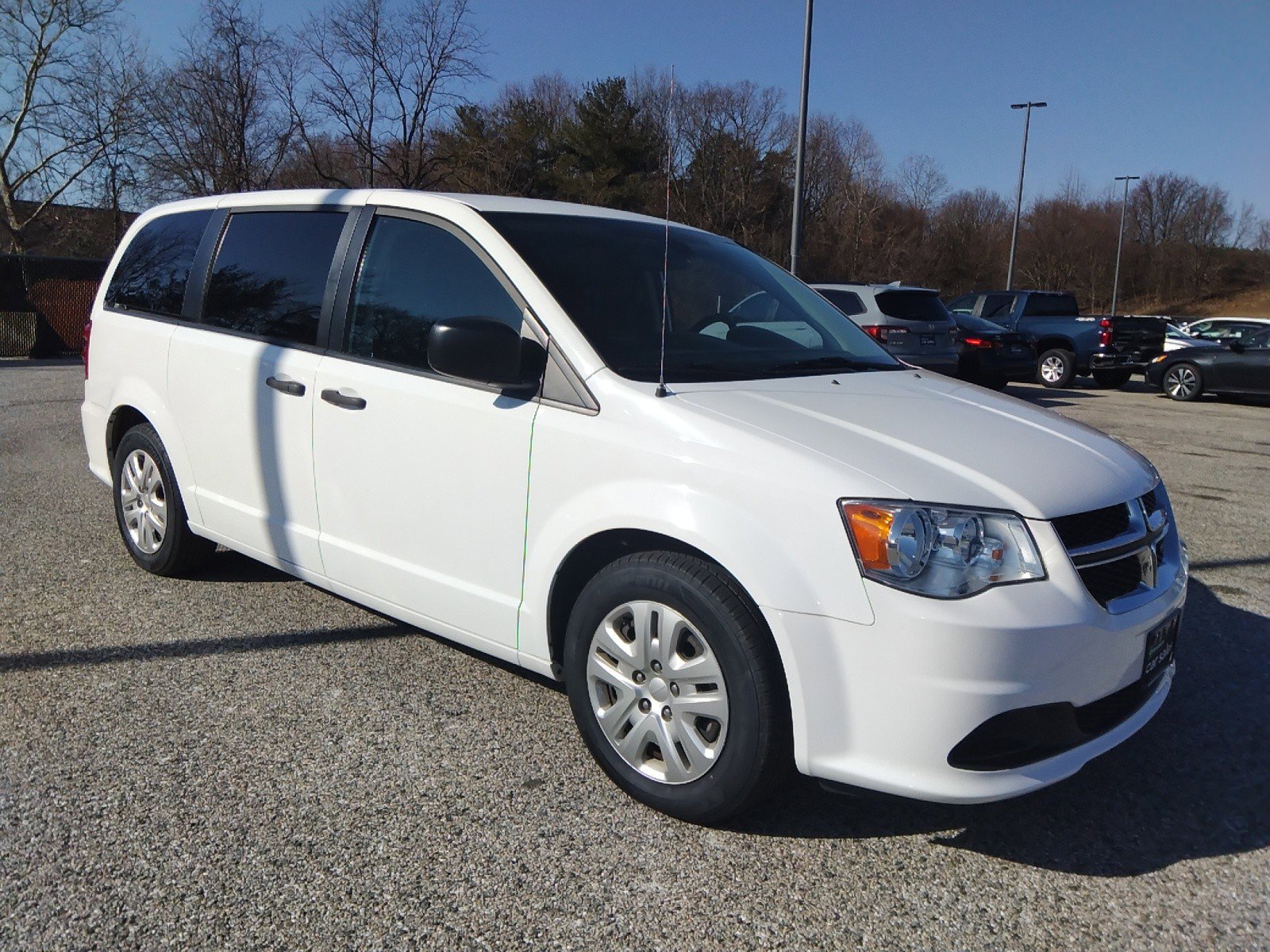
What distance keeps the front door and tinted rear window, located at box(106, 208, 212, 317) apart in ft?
4.60

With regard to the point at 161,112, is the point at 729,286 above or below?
below

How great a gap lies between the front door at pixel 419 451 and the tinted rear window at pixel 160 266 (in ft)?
4.60

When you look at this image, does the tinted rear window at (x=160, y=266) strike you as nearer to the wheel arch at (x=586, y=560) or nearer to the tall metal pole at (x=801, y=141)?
the wheel arch at (x=586, y=560)

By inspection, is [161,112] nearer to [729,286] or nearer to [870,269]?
[729,286]

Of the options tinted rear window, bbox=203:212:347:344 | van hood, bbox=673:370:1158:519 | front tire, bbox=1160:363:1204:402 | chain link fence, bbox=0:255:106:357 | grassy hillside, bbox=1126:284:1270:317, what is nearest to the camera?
van hood, bbox=673:370:1158:519

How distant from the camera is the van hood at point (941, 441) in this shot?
8.70 feet

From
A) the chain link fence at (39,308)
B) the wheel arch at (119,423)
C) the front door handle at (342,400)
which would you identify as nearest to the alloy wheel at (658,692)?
the front door handle at (342,400)

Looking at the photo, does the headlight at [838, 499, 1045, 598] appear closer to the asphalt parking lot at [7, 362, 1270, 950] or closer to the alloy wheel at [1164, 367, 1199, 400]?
the asphalt parking lot at [7, 362, 1270, 950]

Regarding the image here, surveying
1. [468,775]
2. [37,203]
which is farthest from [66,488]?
[37,203]

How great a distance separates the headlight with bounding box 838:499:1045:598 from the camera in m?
2.50

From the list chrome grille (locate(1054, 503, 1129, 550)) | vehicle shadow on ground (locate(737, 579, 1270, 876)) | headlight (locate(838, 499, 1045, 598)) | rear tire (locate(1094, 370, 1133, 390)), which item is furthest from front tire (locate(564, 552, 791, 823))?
rear tire (locate(1094, 370, 1133, 390))

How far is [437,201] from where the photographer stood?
3719 millimetres

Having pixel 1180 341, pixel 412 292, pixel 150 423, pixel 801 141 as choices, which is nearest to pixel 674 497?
pixel 412 292

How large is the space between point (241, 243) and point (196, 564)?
62.1 inches
